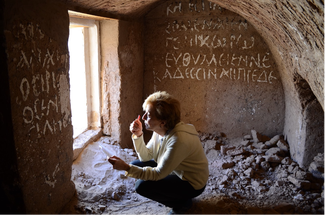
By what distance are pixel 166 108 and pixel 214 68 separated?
255 centimetres

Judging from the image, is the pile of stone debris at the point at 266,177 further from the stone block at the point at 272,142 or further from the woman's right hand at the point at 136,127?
the woman's right hand at the point at 136,127

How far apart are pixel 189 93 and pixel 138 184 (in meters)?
2.70

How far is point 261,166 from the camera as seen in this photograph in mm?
3953

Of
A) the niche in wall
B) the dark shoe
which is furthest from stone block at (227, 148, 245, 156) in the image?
the dark shoe

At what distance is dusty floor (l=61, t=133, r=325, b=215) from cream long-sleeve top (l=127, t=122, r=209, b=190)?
49 cm

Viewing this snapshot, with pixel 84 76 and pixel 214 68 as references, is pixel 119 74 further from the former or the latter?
pixel 214 68

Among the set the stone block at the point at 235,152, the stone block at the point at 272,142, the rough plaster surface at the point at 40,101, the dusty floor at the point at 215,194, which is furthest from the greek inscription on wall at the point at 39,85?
the stone block at the point at 272,142

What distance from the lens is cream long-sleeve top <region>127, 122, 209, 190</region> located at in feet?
7.97

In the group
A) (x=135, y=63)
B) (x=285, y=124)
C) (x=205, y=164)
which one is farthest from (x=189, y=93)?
(x=205, y=164)

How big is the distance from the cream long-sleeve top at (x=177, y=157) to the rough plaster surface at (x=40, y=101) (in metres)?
0.74

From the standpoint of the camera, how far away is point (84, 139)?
3998 millimetres

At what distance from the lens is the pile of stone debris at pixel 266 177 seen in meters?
3.11

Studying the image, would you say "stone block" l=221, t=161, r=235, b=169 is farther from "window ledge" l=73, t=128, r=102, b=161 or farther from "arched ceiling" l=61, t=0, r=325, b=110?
"window ledge" l=73, t=128, r=102, b=161

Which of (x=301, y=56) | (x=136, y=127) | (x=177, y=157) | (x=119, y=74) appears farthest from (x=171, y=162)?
(x=119, y=74)
